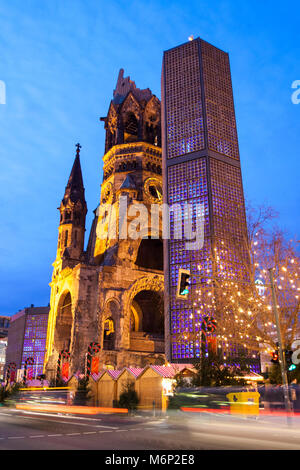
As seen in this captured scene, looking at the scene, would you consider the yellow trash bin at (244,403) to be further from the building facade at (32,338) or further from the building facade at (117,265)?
the building facade at (32,338)

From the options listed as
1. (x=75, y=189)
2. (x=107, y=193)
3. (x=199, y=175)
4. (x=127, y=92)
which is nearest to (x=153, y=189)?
(x=107, y=193)

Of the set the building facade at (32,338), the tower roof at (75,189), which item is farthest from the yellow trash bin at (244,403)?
the building facade at (32,338)

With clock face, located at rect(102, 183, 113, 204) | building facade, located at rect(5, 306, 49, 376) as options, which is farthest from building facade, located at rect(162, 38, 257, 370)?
building facade, located at rect(5, 306, 49, 376)

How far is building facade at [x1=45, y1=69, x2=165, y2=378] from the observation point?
43.1m

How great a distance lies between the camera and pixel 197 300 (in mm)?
32562

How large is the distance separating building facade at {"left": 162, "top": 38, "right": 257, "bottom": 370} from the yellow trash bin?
14731 mm

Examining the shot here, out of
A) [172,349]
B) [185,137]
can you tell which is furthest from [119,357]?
[185,137]

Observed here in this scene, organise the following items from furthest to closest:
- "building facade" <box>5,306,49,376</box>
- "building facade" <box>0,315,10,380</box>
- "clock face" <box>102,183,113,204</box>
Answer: "building facade" <box>0,315,10,380</box>, "building facade" <box>5,306,49,376</box>, "clock face" <box>102,183,113,204</box>

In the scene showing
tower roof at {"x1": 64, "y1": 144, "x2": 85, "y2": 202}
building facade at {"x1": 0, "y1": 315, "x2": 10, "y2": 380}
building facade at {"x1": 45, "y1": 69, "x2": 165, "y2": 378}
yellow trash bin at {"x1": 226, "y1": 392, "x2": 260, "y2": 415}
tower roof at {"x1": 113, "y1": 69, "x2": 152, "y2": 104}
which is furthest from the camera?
building facade at {"x1": 0, "y1": 315, "x2": 10, "y2": 380}

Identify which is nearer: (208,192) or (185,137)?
(208,192)

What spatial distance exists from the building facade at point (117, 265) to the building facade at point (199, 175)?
9.31 metres

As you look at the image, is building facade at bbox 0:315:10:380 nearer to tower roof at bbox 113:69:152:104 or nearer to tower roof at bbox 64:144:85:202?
tower roof at bbox 64:144:85:202

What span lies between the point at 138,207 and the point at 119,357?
18.3m
